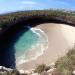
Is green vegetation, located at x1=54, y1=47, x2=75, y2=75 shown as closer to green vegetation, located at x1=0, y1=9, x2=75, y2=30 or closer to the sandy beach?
the sandy beach

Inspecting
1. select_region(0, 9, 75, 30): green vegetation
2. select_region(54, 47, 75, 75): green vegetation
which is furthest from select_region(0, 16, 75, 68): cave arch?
select_region(54, 47, 75, 75): green vegetation

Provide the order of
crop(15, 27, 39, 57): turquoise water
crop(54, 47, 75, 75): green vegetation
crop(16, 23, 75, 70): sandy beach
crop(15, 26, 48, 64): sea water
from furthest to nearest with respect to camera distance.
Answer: crop(15, 27, 39, 57): turquoise water
crop(15, 26, 48, 64): sea water
crop(16, 23, 75, 70): sandy beach
crop(54, 47, 75, 75): green vegetation

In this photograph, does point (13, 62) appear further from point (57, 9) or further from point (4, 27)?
point (57, 9)

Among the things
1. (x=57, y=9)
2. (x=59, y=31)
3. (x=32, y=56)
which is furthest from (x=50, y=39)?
(x=57, y=9)

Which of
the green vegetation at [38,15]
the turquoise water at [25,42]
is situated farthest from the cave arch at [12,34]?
the turquoise water at [25,42]

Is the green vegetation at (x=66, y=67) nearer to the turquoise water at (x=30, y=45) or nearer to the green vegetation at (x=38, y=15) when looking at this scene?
the turquoise water at (x=30, y=45)

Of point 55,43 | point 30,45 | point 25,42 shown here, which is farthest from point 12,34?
point 55,43

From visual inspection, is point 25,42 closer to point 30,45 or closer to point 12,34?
point 30,45
